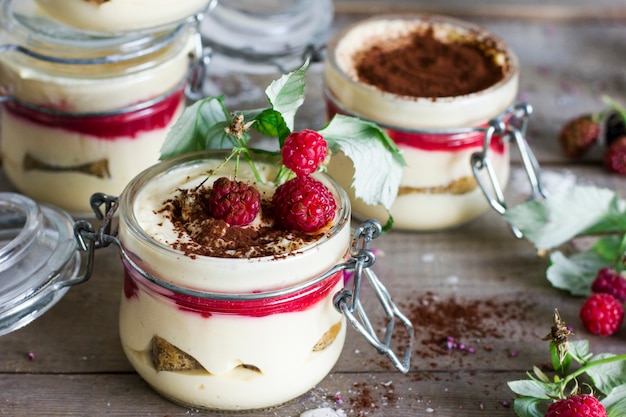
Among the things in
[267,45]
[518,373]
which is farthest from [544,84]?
[518,373]

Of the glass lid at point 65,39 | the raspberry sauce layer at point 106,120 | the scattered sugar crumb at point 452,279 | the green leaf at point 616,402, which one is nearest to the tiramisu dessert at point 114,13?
the glass lid at point 65,39

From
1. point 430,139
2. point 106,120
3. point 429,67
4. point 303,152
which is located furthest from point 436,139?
point 106,120

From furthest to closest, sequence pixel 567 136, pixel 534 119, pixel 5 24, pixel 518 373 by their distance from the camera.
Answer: pixel 534 119
pixel 567 136
pixel 5 24
pixel 518 373

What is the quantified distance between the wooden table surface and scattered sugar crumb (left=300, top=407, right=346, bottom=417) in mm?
10

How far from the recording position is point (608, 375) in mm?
1140

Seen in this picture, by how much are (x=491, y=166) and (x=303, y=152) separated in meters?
0.49

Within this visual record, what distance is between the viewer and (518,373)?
3.92 feet

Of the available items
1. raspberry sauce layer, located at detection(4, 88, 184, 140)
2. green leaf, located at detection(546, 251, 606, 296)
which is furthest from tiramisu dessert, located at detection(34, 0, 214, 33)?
green leaf, located at detection(546, 251, 606, 296)

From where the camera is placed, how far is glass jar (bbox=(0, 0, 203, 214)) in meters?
1.35

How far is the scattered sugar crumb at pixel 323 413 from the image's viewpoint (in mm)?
1108

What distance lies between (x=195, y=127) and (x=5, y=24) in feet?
1.36

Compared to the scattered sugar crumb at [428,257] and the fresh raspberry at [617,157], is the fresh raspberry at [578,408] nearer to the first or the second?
the scattered sugar crumb at [428,257]

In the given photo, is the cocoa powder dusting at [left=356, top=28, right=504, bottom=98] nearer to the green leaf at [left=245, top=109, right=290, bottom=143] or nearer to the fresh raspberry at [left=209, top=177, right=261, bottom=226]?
the green leaf at [left=245, top=109, right=290, bottom=143]

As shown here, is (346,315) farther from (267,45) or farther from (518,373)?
(267,45)
